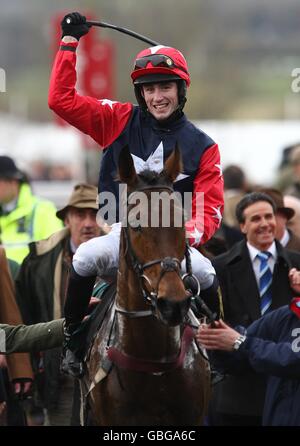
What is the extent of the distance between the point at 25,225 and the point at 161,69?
4.66m

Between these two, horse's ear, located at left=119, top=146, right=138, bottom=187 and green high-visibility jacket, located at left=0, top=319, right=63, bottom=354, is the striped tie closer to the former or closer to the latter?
green high-visibility jacket, located at left=0, top=319, right=63, bottom=354

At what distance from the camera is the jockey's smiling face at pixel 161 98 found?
8523 millimetres

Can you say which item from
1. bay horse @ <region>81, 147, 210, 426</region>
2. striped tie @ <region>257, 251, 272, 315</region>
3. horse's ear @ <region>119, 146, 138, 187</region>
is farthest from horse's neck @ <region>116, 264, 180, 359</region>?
striped tie @ <region>257, 251, 272, 315</region>

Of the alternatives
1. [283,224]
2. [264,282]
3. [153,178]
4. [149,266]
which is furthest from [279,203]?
[149,266]

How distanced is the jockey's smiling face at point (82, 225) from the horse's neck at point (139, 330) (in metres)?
2.77

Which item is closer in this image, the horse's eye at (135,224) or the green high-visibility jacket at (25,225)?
the horse's eye at (135,224)

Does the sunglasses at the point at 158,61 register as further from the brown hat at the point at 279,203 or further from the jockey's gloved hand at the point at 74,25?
the brown hat at the point at 279,203

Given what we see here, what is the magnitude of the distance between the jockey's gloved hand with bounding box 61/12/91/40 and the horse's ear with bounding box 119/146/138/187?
1.10m

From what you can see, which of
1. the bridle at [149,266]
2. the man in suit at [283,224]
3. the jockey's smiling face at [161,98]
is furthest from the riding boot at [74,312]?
the man in suit at [283,224]

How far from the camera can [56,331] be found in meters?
8.94

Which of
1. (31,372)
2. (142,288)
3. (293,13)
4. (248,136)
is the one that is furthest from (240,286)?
(293,13)

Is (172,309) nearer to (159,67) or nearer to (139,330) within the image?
(139,330)

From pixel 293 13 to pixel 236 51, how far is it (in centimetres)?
1716

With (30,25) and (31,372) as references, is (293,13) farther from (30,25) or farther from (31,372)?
(31,372)
